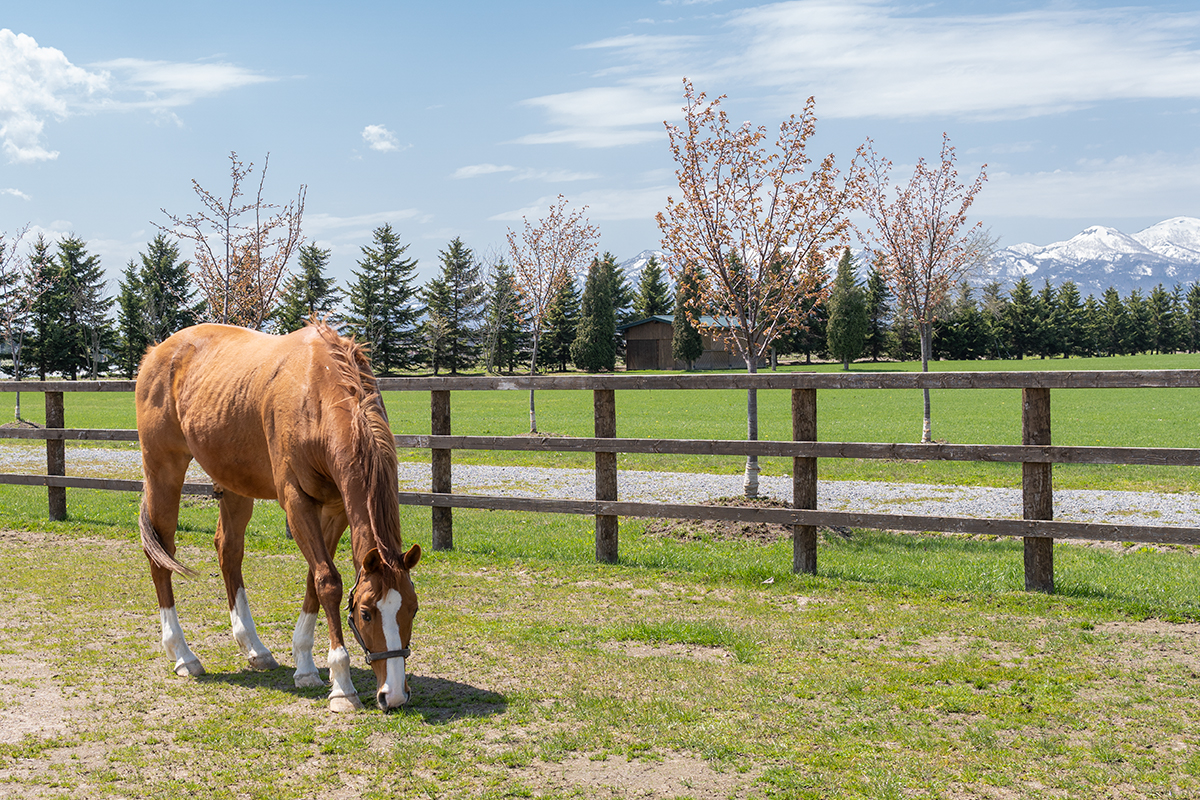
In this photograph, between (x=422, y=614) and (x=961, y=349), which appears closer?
(x=422, y=614)

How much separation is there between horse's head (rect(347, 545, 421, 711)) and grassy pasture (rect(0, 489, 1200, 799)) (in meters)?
0.20

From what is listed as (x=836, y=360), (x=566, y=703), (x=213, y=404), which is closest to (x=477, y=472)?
(x=213, y=404)

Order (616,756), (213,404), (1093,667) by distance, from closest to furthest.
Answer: (616,756), (1093,667), (213,404)

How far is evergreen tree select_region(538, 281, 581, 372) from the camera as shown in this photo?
230 feet

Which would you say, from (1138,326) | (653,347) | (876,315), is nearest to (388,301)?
(653,347)

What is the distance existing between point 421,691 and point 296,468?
4.29ft

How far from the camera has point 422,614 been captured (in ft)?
19.8

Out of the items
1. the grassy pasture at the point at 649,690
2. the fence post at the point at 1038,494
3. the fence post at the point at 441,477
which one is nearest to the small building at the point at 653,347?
the fence post at the point at 441,477

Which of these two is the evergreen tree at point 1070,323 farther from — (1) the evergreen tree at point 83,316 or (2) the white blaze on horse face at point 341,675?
(2) the white blaze on horse face at point 341,675

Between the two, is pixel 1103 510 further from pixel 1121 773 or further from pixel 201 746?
pixel 201 746

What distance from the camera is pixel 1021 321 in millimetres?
84250

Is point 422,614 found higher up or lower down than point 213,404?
lower down

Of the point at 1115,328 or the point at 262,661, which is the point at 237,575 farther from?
the point at 1115,328

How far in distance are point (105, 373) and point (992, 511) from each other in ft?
201
